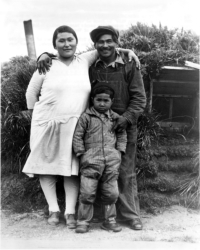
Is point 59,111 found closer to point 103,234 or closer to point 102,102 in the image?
point 102,102

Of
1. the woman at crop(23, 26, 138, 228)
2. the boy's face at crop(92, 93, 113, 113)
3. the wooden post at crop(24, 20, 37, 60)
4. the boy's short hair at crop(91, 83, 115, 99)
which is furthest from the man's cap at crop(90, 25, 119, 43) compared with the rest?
the wooden post at crop(24, 20, 37, 60)

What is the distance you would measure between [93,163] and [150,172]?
1.41 metres

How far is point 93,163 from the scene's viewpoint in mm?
3484

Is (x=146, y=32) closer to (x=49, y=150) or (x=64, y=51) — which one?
(x=64, y=51)

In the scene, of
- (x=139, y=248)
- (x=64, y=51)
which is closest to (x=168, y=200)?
(x=139, y=248)

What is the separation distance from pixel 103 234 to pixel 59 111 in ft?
4.73

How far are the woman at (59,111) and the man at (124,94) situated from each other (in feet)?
0.84

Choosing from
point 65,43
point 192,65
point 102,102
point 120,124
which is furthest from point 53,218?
point 192,65

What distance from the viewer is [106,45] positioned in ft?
12.0

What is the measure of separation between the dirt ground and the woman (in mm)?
292

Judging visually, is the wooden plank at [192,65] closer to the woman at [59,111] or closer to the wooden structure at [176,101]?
the wooden structure at [176,101]

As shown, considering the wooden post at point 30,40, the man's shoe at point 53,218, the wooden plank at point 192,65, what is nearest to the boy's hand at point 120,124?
the man's shoe at point 53,218

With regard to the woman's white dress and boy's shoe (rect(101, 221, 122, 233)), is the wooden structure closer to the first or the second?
the woman's white dress

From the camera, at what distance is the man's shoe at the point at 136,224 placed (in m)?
3.73
